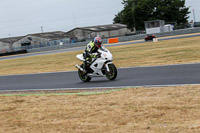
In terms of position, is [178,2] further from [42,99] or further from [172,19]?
[42,99]

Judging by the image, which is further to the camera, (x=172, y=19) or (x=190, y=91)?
(x=172, y=19)

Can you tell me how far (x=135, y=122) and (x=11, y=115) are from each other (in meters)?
3.11

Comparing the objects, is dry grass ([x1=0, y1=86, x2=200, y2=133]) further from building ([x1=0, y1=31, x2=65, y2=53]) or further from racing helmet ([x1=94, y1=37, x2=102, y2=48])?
building ([x1=0, y1=31, x2=65, y2=53])

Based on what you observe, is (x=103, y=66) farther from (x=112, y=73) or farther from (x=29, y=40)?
(x=29, y=40)

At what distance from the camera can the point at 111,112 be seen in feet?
22.1

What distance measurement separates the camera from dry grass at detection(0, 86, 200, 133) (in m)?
5.57

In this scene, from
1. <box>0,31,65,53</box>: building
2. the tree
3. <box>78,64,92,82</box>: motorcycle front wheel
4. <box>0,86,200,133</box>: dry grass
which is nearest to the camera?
<box>0,86,200,133</box>: dry grass

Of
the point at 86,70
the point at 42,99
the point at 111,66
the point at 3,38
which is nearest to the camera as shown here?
the point at 42,99

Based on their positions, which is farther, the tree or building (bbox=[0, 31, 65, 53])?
building (bbox=[0, 31, 65, 53])

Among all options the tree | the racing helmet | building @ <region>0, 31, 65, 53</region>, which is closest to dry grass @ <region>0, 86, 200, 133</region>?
the racing helmet

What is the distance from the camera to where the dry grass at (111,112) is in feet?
18.3

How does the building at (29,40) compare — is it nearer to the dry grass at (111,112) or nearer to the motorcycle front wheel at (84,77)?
the motorcycle front wheel at (84,77)

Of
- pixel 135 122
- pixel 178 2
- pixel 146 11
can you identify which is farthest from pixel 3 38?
pixel 135 122

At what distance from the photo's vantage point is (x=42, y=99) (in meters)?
9.43
